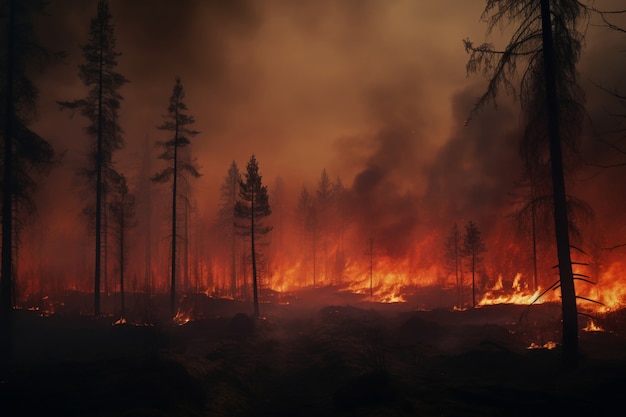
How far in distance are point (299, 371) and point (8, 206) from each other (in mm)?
14424

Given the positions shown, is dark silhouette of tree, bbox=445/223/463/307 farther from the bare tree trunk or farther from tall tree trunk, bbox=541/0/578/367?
the bare tree trunk

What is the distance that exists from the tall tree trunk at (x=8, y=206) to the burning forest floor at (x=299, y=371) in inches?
52.8

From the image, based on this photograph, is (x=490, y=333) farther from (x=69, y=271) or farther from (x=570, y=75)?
(x=69, y=271)

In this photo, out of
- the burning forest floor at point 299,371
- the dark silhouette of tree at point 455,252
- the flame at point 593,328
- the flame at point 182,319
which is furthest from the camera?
the dark silhouette of tree at point 455,252

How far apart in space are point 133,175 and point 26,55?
1609 inches

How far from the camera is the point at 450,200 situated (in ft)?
211

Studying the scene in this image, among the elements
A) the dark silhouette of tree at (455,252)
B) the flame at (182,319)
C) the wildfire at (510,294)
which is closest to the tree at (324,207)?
the dark silhouette of tree at (455,252)

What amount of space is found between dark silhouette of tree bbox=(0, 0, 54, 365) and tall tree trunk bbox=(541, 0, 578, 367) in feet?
66.4

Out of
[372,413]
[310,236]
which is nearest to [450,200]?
[310,236]

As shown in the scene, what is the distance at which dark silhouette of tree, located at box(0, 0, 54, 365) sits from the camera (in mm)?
15406

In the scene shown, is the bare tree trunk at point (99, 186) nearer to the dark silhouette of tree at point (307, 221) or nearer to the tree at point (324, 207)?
the dark silhouette of tree at point (307, 221)

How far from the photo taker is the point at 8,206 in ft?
50.6

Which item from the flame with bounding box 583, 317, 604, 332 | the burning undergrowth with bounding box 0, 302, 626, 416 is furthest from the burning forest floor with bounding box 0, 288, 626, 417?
the flame with bounding box 583, 317, 604, 332

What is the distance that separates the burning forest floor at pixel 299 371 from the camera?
8.70 meters
